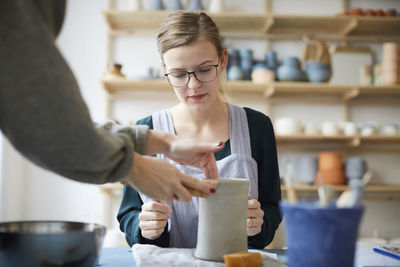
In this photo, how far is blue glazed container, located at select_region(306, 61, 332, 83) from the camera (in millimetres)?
3205

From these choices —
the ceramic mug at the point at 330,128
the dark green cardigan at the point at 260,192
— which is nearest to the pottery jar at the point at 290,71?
the ceramic mug at the point at 330,128

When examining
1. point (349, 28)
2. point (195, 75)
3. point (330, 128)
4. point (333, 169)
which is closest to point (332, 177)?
point (333, 169)

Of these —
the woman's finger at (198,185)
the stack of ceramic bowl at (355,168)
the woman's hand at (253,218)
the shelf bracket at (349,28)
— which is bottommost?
the stack of ceramic bowl at (355,168)

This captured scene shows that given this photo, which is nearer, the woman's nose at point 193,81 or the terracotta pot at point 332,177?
the woman's nose at point 193,81

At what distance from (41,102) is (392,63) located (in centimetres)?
312

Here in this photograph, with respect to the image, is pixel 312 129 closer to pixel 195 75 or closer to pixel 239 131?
pixel 239 131

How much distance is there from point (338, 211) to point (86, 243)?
45 centimetres

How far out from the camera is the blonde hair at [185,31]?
1449mm

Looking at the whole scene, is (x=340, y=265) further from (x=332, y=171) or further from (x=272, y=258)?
(x=332, y=171)

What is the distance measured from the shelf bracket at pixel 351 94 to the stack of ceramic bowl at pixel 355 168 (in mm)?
497

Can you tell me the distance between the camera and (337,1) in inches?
139

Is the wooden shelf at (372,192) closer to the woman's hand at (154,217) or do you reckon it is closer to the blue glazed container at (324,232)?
the woman's hand at (154,217)

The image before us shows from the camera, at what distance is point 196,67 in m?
1.44

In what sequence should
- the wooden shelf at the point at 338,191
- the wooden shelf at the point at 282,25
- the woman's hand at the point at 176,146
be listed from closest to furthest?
the woman's hand at the point at 176,146 < the wooden shelf at the point at 338,191 < the wooden shelf at the point at 282,25
